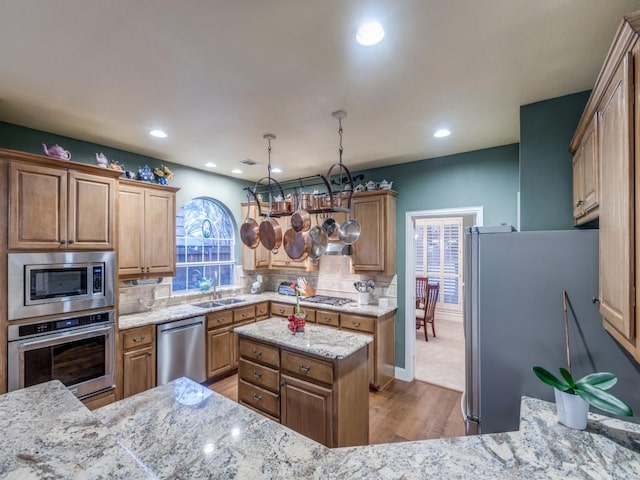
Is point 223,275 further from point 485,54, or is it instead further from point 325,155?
point 485,54

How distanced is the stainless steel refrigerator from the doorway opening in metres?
1.78

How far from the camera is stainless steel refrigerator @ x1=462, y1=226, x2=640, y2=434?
1.55 m

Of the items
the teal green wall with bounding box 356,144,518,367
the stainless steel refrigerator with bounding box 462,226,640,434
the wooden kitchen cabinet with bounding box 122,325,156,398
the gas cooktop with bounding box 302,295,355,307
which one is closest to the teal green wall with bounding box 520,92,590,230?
the stainless steel refrigerator with bounding box 462,226,640,434

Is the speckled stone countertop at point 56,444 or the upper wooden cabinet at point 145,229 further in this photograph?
the upper wooden cabinet at point 145,229

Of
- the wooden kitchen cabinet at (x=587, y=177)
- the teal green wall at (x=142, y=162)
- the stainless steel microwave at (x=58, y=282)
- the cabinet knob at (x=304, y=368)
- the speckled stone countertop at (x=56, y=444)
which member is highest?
the teal green wall at (x=142, y=162)

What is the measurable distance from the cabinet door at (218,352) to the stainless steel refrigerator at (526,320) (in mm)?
2918

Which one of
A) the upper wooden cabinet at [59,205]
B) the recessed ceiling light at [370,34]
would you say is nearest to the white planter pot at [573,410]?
the recessed ceiling light at [370,34]

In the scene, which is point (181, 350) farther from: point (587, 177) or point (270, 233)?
point (587, 177)

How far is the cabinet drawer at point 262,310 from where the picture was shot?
14.3ft

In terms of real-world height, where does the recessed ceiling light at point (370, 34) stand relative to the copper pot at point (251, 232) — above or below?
above

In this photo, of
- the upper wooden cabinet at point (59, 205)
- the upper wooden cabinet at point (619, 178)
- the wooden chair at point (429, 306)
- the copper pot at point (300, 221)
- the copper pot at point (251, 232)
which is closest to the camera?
the upper wooden cabinet at point (619, 178)

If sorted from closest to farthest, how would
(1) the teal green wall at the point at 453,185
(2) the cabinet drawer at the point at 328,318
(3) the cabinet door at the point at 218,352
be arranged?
(1) the teal green wall at the point at 453,185
(3) the cabinet door at the point at 218,352
(2) the cabinet drawer at the point at 328,318

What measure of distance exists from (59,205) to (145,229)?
3.14 ft

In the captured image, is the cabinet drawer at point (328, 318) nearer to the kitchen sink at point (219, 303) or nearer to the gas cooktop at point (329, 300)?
the gas cooktop at point (329, 300)
